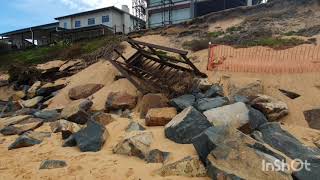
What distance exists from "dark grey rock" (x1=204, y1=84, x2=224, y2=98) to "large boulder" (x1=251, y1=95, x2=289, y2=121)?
1531mm

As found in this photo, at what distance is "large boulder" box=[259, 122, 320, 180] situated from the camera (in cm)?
812

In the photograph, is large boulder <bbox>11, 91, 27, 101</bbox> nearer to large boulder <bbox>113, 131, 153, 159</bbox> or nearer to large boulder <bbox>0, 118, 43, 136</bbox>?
large boulder <bbox>0, 118, 43, 136</bbox>

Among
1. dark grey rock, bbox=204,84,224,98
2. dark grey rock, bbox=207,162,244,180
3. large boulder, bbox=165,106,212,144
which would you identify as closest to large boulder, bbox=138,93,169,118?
dark grey rock, bbox=204,84,224,98

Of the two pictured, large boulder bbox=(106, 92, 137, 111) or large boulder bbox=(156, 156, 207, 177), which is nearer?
large boulder bbox=(156, 156, 207, 177)

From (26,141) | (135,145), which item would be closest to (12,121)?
(26,141)

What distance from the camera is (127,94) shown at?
15.6 metres

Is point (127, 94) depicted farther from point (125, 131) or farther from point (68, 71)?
point (68, 71)

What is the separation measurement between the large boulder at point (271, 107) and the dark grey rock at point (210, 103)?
37.4 inches

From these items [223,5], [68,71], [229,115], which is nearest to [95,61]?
[68,71]

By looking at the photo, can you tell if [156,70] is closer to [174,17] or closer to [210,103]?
[210,103]

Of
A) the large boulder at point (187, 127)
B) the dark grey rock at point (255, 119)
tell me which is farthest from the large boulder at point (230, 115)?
the large boulder at point (187, 127)

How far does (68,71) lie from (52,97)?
3.97 metres

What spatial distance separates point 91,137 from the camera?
1077 centimetres

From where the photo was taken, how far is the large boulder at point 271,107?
12203mm
